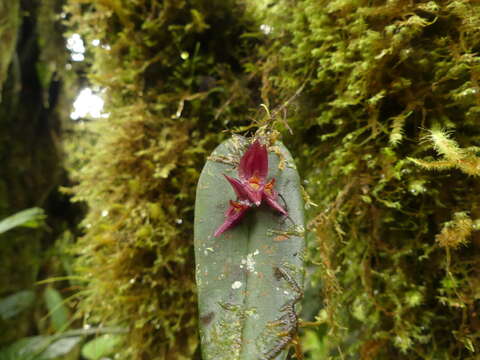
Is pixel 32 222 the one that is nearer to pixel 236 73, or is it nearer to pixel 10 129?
pixel 10 129

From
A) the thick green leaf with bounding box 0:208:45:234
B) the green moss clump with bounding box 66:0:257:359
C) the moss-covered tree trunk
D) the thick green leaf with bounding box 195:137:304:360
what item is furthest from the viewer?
the moss-covered tree trunk

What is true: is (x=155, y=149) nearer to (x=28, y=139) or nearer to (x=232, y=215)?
(x=232, y=215)

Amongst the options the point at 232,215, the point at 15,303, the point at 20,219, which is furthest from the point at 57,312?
the point at 232,215

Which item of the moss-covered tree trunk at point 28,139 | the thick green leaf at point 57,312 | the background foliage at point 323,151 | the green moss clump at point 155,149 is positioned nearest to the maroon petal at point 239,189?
the background foliage at point 323,151

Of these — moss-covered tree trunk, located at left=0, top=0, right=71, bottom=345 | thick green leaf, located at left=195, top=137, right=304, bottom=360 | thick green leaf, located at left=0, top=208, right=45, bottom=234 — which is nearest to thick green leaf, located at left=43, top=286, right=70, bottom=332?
moss-covered tree trunk, located at left=0, top=0, right=71, bottom=345

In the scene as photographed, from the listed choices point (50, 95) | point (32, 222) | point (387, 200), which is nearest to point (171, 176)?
point (387, 200)

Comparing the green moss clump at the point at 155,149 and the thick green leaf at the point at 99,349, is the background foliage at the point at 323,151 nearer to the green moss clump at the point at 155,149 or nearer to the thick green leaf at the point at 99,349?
the green moss clump at the point at 155,149

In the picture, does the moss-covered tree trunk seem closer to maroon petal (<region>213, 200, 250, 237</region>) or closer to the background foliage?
the background foliage
